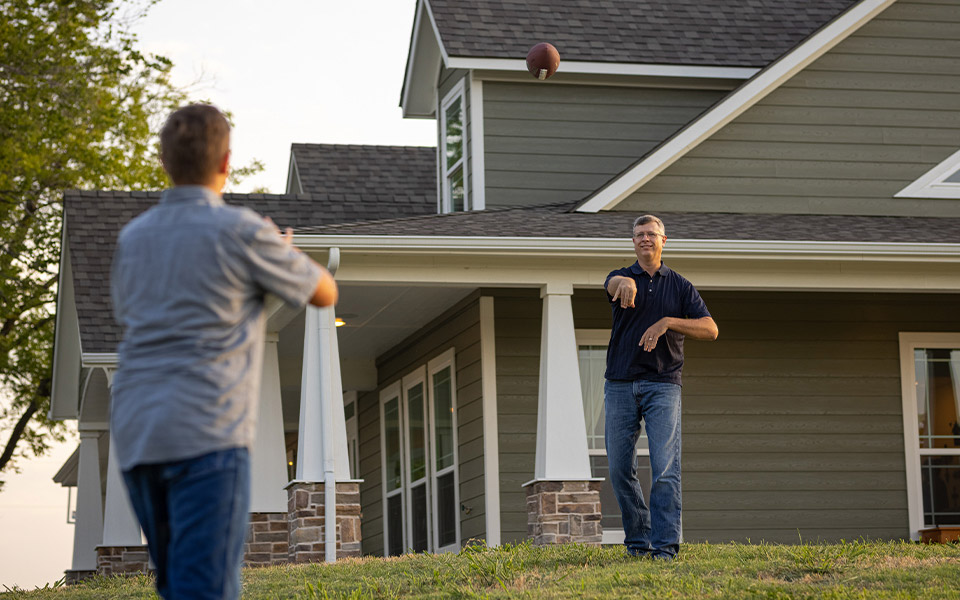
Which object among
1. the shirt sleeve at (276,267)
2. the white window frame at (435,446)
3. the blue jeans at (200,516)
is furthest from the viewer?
the white window frame at (435,446)

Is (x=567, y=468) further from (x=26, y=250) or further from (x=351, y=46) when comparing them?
(x=26, y=250)

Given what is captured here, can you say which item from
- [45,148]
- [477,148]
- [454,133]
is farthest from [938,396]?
[45,148]

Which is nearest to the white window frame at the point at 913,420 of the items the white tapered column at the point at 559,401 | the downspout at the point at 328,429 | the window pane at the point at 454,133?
the white tapered column at the point at 559,401

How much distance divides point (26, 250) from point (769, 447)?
48.6 ft

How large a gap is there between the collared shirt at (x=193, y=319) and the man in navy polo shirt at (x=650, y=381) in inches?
142

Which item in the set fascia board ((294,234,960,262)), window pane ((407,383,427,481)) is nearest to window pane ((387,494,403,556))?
window pane ((407,383,427,481))

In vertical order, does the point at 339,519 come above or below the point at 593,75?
below

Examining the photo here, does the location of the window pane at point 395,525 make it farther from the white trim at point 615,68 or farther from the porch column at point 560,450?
the white trim at point 615,68

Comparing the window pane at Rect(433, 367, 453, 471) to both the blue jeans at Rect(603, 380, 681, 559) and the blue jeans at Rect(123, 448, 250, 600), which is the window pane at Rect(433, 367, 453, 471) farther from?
the blue jeans at Rect(123, 448, 250, 600)

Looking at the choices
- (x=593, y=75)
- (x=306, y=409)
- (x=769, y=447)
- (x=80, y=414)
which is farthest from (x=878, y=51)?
(x=80, y=414)

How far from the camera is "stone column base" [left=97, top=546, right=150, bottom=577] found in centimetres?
1385

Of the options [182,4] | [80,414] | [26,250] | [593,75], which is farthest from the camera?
[26,250]

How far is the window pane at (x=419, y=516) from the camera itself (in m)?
13.0

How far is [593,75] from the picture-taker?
12961 millimetres
